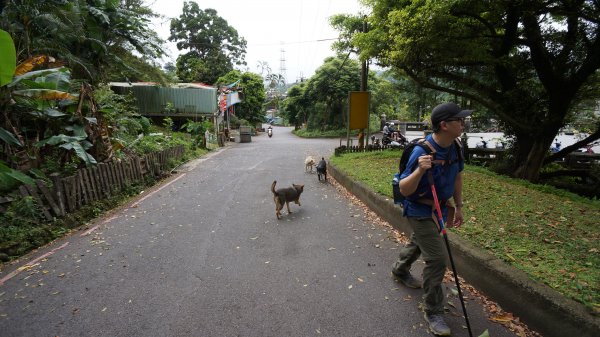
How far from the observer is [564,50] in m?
8.60

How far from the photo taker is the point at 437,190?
109 inches

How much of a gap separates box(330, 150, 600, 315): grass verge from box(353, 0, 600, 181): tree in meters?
3.52

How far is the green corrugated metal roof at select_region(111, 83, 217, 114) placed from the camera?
19.9m

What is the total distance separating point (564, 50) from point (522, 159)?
134 inches

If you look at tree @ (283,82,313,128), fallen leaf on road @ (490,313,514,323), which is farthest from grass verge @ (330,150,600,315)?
tree @ (283,82,313,128)

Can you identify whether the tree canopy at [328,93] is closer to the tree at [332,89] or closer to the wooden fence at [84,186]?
the tree at [332,89]

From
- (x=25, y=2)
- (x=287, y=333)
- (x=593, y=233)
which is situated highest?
(x=25, y=2)

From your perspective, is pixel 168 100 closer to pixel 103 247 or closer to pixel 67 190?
pixel 67 190

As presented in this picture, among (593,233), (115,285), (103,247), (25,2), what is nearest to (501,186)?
(593,233)

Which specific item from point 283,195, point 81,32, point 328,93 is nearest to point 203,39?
point 328,93

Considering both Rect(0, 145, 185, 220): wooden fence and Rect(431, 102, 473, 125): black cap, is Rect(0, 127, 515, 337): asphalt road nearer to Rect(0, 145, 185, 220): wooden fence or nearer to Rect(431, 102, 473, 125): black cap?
Rect(0, 145, 185, 220): wooden fence

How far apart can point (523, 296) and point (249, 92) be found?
33830 millimetres

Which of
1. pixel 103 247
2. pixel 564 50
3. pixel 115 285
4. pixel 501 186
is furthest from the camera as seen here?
pixel 564 50

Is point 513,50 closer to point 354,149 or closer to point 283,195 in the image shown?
point 354,149
